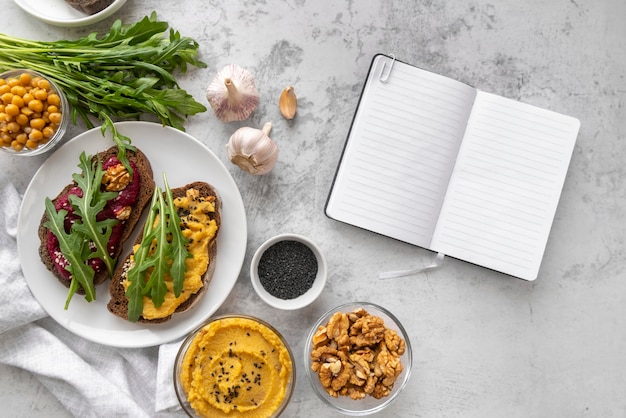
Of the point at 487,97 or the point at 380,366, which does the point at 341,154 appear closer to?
the point at 487,97

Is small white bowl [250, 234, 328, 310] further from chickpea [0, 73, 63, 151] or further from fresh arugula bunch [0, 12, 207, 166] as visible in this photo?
chickpea [0, 73, 63, 151]

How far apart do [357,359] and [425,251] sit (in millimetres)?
448

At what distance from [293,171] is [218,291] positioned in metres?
0.47

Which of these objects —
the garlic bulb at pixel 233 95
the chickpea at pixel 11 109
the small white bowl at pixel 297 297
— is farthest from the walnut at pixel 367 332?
the chickpea at pixel 11 109

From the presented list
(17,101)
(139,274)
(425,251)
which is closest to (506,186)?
(425,251)

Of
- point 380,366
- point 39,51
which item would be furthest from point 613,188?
point 39,51

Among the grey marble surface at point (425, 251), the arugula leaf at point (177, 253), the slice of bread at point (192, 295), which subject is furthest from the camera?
the grey marble surface at point (425, 251)

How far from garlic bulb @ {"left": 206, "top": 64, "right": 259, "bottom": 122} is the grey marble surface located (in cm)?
7

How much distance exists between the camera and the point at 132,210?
6.21 feet

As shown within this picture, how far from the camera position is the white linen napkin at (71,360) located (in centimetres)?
187

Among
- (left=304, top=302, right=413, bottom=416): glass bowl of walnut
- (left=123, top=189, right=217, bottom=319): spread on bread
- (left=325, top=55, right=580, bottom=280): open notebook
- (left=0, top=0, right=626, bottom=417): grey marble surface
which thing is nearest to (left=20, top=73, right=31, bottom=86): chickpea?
(left=0, top=0, right=626, bottom=417): grey marble surface

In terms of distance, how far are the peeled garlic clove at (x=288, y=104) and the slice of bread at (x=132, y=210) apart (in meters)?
0.48

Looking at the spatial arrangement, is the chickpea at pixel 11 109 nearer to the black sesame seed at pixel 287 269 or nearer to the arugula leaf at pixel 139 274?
the arugula leaf at pixel 139 274

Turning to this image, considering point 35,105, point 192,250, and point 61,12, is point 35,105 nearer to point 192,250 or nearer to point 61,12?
point 61,12
